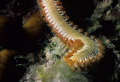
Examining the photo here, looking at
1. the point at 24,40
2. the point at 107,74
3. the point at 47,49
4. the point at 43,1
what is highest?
the point at 43,1

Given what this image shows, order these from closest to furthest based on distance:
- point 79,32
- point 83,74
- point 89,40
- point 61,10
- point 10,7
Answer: point 83,74
point 89,40
point 79,32
point 61,10
point 10,7

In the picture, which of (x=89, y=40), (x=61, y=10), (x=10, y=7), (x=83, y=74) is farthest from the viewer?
(x=10, y=7)

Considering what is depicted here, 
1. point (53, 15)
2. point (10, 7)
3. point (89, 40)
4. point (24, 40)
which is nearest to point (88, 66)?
point (89, 40)

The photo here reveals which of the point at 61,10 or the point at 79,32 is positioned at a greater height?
the point at 61,10

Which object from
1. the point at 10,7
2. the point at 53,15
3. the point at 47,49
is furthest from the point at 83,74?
the point at 10,7

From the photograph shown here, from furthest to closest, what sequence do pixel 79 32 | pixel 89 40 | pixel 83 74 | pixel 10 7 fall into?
pixel 10 7 → pixel 79 32 → pixel 89 40 → pixel 83 74

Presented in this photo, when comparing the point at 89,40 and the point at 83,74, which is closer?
the point at 83,74

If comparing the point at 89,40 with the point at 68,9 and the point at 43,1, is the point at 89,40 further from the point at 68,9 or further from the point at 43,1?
the point at 43,1

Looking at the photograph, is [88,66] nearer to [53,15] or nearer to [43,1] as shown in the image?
[53,15]

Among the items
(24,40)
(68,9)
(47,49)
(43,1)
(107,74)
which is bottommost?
(107,74)
